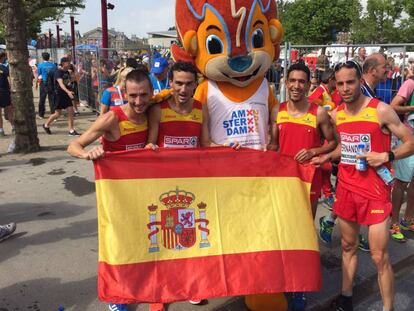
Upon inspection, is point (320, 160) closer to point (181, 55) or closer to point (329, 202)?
point (181, 55)

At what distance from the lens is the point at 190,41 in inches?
149

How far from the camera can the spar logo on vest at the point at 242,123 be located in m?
3.67

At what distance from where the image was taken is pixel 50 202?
5.47 meters

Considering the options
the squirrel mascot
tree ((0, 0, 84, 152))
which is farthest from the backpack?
the squirrel mascot

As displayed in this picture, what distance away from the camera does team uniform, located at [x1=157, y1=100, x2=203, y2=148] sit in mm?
3262

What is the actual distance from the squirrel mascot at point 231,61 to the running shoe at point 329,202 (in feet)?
6.64

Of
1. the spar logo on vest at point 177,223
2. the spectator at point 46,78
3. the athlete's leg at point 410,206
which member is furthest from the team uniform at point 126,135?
the spectator at point 46,78

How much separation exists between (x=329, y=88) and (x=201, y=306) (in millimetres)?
4227

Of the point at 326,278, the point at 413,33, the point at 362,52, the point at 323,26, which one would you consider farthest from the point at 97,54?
the point at 323,26

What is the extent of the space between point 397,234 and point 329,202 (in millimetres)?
1050

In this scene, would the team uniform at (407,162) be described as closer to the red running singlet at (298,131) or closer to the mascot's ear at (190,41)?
the red running singlet at (298,131)

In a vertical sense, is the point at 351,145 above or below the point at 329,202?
above

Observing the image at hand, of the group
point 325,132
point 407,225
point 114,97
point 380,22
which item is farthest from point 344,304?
point 380,22

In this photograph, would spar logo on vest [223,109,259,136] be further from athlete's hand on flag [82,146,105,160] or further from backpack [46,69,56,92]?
backpack [46,69,56,92]
